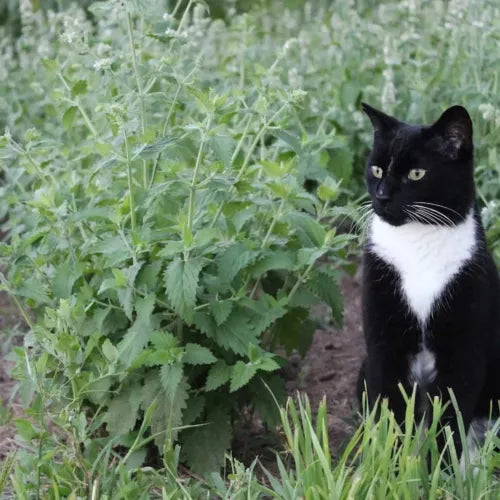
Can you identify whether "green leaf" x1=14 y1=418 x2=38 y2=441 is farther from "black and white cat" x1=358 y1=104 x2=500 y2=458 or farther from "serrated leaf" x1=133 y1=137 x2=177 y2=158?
"black and white cat" x1=358 y1=104 x2=500 y2=458

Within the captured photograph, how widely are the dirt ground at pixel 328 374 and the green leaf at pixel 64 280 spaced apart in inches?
24.3

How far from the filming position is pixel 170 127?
3344 mm

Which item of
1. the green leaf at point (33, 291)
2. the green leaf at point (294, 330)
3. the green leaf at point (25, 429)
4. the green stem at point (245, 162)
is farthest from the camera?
the green leaf at point (294, 330)

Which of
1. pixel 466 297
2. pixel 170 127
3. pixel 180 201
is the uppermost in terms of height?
pixel 170 127

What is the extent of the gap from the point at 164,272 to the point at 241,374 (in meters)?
0.36

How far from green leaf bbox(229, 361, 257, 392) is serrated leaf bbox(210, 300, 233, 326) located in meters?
0.13

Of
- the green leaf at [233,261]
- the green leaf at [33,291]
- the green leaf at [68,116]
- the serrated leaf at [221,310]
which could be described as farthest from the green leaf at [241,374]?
the green leaf at [68,116]

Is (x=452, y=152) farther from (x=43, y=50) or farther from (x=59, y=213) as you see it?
(x=43, y=50)

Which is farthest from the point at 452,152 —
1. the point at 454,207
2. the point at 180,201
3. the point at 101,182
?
the point at 101,182

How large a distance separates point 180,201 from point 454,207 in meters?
0.87

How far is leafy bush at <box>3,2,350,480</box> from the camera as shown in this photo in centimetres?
282

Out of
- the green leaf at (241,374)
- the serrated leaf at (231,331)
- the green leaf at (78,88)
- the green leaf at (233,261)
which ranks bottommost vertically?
the green leaf at (241,374)

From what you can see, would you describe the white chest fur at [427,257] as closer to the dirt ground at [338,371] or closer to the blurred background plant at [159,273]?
the blurred background plant at [159,273]

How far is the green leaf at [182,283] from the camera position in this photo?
107 inches
